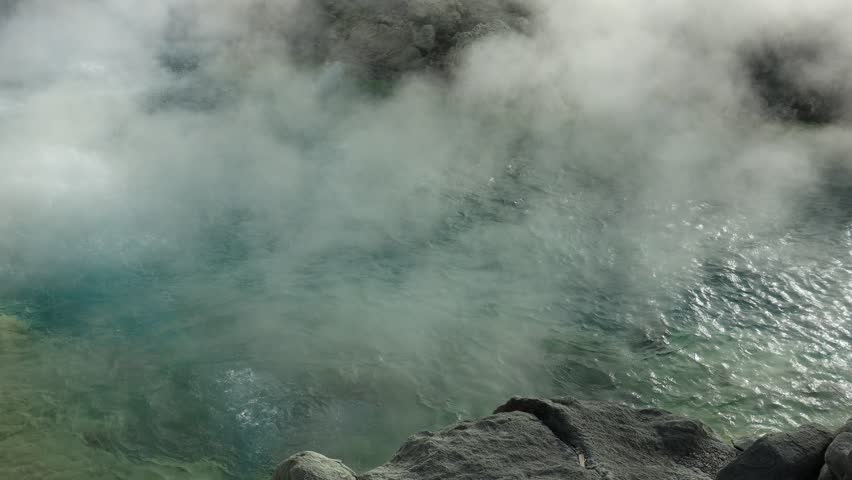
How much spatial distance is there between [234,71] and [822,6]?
9023mm

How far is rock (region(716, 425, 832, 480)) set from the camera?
2768mm

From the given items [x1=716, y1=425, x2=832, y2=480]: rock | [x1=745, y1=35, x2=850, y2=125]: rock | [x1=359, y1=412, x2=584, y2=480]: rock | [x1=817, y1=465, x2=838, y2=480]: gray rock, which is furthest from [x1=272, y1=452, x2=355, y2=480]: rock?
[x1=745, y1=35, x2=850, y2=125]: rock

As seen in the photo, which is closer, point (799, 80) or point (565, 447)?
point (565, 447)

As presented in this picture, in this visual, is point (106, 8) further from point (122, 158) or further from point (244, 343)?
point (244, 343)

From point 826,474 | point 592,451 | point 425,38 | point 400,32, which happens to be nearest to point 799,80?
point 425,38

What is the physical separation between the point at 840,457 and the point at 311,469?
2.13 meters

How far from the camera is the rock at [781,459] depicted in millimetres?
2768

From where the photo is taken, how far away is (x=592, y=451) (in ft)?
9.97

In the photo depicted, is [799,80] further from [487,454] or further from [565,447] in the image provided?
[487,454]

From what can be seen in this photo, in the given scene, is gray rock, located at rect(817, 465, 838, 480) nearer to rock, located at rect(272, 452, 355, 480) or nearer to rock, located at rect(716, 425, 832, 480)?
rock, located at rect(716, 425, 832, 480)

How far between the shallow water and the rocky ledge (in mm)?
985

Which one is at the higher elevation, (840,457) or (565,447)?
(565,447)

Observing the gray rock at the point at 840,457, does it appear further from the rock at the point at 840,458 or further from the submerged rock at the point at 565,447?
the submerged rock at the point at 565,447

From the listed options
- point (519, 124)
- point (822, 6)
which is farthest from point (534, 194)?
point (822, 6)
